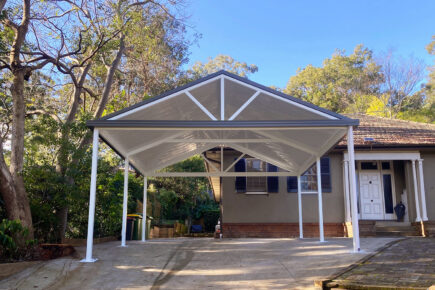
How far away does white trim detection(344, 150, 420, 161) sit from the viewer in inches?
511

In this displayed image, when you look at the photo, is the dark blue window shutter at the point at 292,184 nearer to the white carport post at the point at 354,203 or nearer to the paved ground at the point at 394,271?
the paved ground at the point at 394,271

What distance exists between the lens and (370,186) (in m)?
13.8

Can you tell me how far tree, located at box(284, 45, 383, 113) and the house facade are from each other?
1687 cm

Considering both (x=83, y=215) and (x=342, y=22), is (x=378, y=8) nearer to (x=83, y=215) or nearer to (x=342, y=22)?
(x=342, y=22)

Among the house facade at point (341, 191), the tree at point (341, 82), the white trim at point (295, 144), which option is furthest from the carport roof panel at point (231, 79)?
the tree at point (341, 82)

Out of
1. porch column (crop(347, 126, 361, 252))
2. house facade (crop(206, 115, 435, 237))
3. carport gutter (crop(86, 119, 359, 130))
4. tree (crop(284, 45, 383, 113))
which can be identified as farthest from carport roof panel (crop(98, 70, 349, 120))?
tree (crop(284, 45, 383, 113))

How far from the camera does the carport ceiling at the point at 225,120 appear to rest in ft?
24.6

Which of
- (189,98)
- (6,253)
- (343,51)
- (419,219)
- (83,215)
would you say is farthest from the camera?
(343,51)

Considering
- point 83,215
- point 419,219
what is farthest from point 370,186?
point 83,215

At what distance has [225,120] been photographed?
24.8ft

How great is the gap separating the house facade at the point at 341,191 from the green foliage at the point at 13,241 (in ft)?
24.1

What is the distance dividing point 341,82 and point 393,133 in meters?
18.2

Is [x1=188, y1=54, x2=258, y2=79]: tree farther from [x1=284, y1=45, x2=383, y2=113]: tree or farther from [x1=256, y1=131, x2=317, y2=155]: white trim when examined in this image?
[x1=256, y1=131, x2=317, y2=155]: white trim

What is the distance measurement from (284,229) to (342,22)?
27.3 meters
